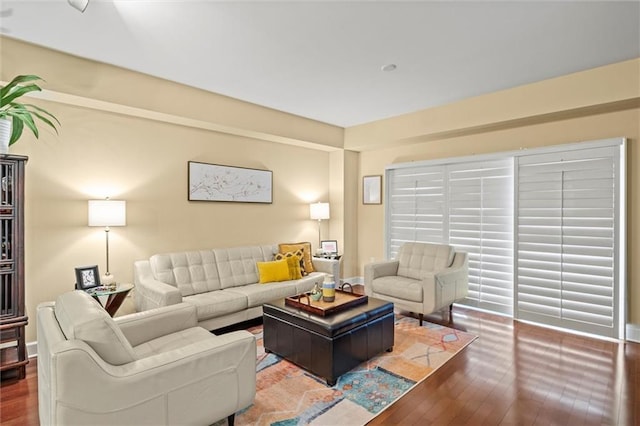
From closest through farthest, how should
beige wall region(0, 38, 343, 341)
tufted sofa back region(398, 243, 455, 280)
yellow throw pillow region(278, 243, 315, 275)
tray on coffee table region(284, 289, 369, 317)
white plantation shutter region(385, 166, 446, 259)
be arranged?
tray on coffee table region(284, 289, 369, 317) → beige wall region(0, 38, 343, 341) → tufted sofa back region(398, 243, 455, 280) → yellow throw pillow region(278, 243, 315, 275) → white plantation shutter region(385, 166, 446, 259)

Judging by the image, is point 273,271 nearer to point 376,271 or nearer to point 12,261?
point 376,271

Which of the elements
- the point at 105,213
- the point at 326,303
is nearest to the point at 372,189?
the point at 326,303

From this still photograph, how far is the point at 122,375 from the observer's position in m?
1.61

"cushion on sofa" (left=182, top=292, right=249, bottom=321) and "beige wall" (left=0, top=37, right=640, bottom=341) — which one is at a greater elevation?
"beige wall" (left=0, top=37, right=640, bottom=341)

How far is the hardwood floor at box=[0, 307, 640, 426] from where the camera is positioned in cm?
221

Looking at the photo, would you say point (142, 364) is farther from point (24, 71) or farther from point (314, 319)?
point (24, 71)

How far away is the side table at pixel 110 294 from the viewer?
3026 mm

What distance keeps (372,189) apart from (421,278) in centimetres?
197

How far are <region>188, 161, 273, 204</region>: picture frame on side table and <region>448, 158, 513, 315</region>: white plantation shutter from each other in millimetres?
2734

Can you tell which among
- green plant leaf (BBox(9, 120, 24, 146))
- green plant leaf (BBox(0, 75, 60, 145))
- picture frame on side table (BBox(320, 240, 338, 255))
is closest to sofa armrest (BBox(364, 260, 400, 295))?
picture frame on side table (BBox(320, 240, 338, 255))

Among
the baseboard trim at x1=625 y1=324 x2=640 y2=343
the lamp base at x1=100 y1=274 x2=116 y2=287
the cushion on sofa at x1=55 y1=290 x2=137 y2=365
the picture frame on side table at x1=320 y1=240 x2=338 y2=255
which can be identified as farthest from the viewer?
the picture frame on side table at x1=320 y1=240 x2=338 y2=255

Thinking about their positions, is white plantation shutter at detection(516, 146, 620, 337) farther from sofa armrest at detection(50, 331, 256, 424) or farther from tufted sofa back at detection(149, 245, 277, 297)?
sofa armrest at detection(50, 331, 256, 424)

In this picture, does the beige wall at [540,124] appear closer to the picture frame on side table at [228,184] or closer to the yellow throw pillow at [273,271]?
the picture frame on side table at [228,184]

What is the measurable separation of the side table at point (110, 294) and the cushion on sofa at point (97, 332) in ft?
4.30
